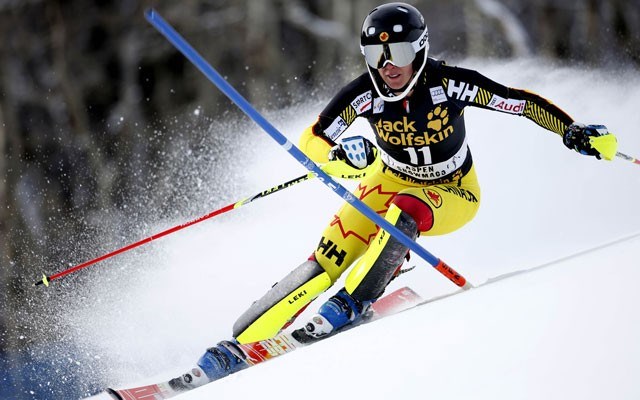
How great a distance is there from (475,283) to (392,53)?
5.35 feet

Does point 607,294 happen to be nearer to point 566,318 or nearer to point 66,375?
point 566,318

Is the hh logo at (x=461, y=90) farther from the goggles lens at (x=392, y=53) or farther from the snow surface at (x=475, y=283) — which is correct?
the snow surface at (x=475, y=283)

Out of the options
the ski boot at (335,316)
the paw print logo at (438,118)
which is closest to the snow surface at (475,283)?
the ski boot at (335,316)

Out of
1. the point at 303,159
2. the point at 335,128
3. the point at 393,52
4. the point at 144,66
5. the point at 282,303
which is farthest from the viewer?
the point at 144,66

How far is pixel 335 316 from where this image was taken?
2887mm

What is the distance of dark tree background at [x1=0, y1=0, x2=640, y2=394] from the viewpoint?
786 centimetres

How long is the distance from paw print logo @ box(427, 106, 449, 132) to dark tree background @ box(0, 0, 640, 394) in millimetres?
4423

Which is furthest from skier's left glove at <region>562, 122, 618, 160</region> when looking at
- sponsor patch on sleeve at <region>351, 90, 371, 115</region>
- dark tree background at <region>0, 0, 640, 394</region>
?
dark tree background at <region>0, 0, 640, 394</region>

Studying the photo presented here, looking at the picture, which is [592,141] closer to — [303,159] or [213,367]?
[303,159]

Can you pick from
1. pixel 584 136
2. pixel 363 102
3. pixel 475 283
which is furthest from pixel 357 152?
pixel 475 283

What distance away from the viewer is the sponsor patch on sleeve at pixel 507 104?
9.79 ft

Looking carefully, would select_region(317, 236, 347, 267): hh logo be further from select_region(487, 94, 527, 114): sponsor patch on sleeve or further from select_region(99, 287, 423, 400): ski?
select_region(487, 94, 527, 114): sponsor patch on sleeve

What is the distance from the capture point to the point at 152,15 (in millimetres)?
2246

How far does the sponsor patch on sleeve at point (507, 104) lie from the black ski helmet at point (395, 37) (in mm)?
311
